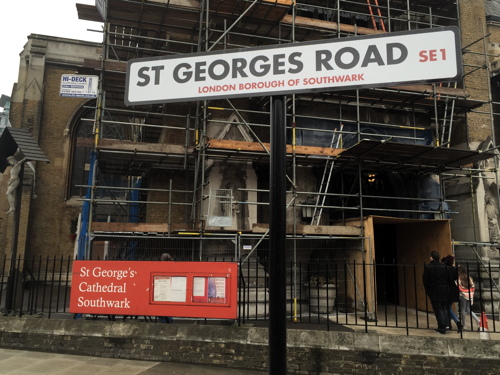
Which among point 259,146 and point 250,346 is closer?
point 250,346

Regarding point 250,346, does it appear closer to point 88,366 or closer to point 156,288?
point 156,288

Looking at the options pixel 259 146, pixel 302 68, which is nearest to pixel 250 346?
pixel 302 68

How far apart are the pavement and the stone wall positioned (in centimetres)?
18

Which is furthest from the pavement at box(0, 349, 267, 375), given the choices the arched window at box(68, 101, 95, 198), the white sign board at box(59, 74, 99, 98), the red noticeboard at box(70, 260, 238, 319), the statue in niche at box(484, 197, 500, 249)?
the arched window at box(68, 101, 95, 198)

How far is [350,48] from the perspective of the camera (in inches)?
116

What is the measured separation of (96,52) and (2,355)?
1977 cm

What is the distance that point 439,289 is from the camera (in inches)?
326

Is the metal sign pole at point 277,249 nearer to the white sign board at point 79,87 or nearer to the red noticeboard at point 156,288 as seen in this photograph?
the red noticeboard at point 156,288

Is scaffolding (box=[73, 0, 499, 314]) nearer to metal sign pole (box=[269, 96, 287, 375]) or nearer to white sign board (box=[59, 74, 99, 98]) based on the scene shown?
white sign board (box=[59, 74, 99, 98])

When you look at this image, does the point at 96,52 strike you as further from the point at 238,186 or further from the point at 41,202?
the point at 238,186

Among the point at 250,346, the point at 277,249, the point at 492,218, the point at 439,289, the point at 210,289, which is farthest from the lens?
the point at 492,218

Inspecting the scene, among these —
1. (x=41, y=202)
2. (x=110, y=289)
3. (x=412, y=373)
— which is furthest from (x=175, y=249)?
(x=41, y=202)

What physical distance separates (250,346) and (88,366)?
258cm

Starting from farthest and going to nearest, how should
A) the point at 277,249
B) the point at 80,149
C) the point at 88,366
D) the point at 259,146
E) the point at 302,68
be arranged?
1. the point at 80,149
2. the point at 259,146
3. the point at 88,366
4. the point at 302,68
5. the point at 277,249
